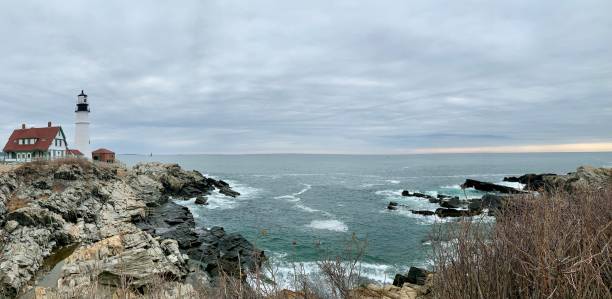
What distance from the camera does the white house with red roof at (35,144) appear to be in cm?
5291

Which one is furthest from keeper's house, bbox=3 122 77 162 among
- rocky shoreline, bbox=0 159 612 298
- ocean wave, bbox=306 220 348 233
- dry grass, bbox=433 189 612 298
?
dry grass, bbox=433 189 612 298

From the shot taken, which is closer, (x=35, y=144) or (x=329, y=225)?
(x=329, y=225)

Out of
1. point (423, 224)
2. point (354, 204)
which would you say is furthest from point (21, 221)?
point (354, 204)

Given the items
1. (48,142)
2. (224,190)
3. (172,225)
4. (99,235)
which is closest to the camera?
(99,235)

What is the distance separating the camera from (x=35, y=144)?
176 ft

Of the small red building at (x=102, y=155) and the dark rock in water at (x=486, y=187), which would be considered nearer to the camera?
the dark rock in water at (x=486, y=187)

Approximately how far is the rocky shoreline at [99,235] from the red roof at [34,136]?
52.2 ft

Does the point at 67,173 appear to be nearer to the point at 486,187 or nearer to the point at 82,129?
the point at 82,129

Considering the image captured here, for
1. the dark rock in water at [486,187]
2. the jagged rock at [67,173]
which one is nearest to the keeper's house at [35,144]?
the jagged rock at [67,173]

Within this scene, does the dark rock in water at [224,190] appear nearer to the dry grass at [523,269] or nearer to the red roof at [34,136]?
the red roof at [34,136]

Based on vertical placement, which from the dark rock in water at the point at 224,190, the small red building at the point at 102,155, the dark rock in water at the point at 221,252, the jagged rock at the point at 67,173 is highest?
the small red building at the point at 102,155

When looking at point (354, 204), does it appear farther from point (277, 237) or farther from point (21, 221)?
point (21, 221)

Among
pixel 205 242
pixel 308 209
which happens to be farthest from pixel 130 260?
pixel 308 209

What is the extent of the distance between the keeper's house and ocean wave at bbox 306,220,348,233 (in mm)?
40803
